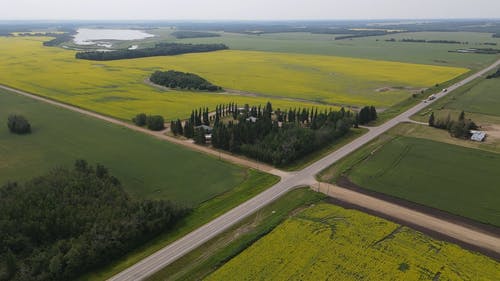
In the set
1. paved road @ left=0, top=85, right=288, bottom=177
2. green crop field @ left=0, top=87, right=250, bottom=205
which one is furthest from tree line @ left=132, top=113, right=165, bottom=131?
green crop field @ left=0, top=87, right=250, bottom=205

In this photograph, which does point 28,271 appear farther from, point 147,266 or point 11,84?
point 11,84

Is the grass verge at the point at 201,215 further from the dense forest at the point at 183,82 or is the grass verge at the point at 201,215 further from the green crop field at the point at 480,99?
the green crop field at the point at 480,99

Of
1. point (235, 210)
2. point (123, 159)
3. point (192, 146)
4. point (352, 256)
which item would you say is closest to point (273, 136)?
point (192, 146)

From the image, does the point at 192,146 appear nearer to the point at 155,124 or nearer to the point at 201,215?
the point at 155,124

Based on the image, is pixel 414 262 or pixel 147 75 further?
pixel 147 75

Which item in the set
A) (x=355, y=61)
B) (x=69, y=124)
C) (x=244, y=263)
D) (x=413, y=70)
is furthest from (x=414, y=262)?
(x=355, y=61)

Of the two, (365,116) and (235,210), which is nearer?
(235,210)
